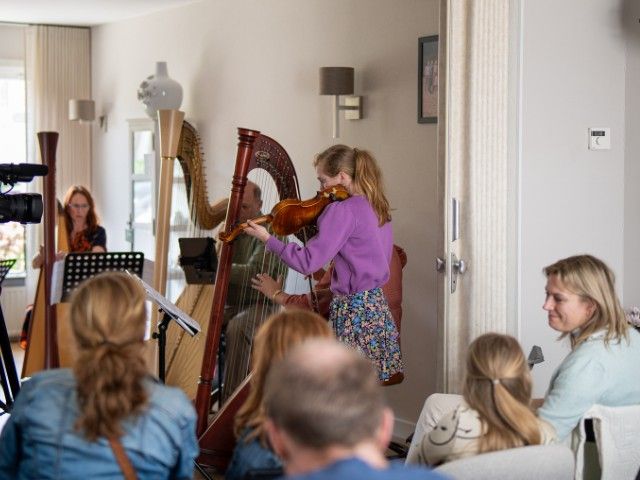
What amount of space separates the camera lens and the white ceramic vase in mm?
3018

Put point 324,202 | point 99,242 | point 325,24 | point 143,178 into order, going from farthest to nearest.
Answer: point 143,178, point 99,242, point 325,24, point 324,202

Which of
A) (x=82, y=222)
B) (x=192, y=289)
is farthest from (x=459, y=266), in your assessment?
(x=82, y=222)

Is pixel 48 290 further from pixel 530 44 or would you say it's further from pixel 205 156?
pixel 530 44

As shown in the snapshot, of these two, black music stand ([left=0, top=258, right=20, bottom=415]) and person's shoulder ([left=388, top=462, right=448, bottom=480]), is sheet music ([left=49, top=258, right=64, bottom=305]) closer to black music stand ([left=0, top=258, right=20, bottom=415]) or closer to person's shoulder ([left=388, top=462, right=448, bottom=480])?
black music stand ([left=0, top=258, right=20, bottom=415])

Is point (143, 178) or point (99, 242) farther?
point (143, 178)

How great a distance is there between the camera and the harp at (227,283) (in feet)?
11.8

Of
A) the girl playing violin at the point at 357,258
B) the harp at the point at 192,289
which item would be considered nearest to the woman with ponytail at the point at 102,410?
the girl playing violin at the point at 357,258

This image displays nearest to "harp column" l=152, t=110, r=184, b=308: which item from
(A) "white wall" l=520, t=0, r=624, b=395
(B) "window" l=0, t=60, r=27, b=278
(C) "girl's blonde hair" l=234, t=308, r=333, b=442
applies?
(A) "white wall" l=520, t=0, r=624, b=395

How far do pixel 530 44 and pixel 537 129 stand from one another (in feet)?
1.04

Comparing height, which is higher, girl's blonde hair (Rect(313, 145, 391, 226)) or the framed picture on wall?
the framed picture on wall

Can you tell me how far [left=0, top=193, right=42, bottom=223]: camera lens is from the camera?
372 centimetres

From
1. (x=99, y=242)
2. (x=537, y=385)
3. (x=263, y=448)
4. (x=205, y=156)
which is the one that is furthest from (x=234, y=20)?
(x=263, y=448)

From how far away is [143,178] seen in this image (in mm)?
7418

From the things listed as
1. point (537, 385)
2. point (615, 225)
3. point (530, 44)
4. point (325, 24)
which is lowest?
point (537, 385)
